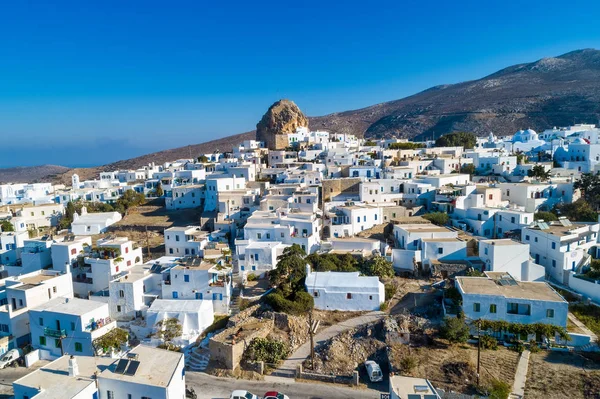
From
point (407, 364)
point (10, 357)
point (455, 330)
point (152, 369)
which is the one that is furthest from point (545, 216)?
point (10, 357)

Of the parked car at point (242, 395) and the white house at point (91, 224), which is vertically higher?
the white house at point (91, 224)

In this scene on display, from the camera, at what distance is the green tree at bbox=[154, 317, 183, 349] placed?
2175cm

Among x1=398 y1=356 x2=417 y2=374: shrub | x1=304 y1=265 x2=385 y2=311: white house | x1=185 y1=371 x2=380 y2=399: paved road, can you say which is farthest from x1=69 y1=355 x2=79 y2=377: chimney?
x1=398 y1=356 x2=417 y2=374: shrub

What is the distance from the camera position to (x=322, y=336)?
71.3 ft

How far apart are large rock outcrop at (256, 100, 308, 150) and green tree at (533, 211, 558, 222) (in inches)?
1715

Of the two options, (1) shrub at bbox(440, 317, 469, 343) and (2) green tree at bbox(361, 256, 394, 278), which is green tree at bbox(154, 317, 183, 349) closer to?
(2) green tree at bbox(361, 256, 394, 278)

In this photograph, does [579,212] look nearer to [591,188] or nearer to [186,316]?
[591,188]

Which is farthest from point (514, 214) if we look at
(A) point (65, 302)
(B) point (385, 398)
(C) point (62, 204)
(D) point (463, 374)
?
(C) point (62, 204)

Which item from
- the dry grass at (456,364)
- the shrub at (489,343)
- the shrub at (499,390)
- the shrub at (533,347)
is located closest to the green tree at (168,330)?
the dry grass at (456,364)

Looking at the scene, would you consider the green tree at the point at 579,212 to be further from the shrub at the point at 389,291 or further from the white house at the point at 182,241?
the white house at the point at 182,241

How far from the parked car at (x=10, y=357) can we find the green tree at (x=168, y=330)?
25.1 ft

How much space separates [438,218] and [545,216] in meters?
8.07

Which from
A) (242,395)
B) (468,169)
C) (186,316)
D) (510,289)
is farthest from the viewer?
(468,169)

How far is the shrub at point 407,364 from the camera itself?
18638mm
